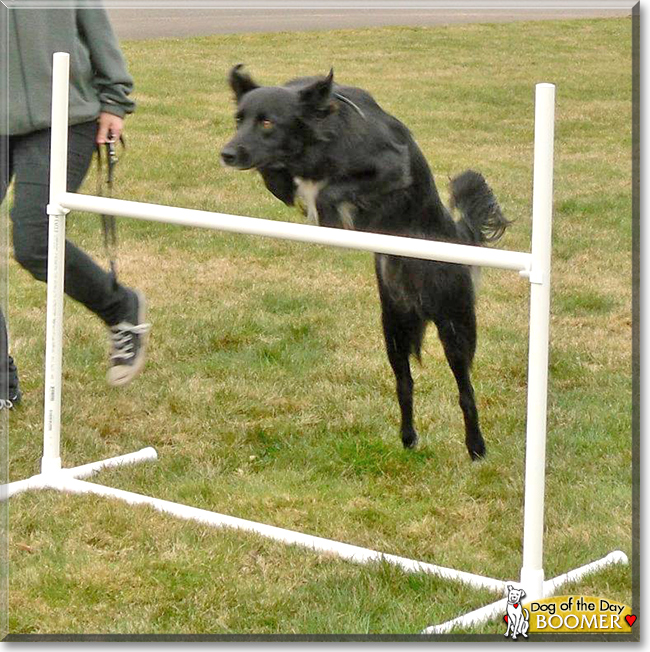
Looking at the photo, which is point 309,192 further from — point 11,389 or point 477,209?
point 11,389

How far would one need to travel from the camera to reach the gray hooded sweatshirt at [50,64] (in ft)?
13.0

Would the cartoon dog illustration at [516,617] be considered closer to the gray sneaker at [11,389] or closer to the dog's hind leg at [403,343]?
the dog's hind leg at [403,343]

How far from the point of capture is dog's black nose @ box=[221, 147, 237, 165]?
3393 mm

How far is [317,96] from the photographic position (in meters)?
3.43

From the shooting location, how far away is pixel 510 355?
17.4 feet

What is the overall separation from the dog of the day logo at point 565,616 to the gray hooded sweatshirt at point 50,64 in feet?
7.67

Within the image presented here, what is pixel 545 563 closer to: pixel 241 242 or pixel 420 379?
pixel 420 379

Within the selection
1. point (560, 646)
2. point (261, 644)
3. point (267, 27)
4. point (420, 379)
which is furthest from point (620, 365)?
point (267, 27)

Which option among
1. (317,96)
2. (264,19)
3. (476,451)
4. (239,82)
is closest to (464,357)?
(476,451)

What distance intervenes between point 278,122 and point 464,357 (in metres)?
1.13

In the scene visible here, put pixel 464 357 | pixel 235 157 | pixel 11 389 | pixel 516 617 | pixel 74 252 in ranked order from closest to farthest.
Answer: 1. pixel 516 617
2. pixel 235 157
3. pixel 464 357
4. pixel 74 252
5. pixel 11 389

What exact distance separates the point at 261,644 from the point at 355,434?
5.33 feet

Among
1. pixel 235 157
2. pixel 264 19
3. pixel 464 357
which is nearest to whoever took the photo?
pixel 235 157

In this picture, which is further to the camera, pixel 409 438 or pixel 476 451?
pixel 409 438
